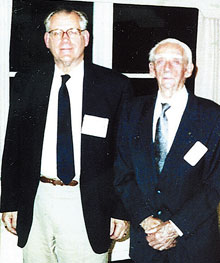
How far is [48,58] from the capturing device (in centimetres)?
243

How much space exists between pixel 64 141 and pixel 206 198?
2.56 feet

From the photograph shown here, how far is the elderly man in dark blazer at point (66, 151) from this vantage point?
6.66ft

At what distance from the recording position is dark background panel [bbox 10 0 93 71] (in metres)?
2.38

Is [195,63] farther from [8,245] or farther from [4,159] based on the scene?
[8,245]

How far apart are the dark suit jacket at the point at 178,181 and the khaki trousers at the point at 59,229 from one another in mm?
271

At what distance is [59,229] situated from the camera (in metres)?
2.10

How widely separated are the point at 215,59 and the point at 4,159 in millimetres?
1651

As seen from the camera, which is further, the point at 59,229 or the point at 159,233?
the point at 59,229

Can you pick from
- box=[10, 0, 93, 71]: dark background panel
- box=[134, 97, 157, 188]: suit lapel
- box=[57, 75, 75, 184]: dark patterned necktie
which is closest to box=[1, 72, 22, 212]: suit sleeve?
box=[57, 75, 75, 184]: dark patterned necktie

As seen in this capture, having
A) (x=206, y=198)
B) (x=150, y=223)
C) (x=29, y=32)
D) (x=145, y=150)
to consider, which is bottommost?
(x=150, y=223)

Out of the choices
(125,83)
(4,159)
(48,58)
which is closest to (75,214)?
(4,159)

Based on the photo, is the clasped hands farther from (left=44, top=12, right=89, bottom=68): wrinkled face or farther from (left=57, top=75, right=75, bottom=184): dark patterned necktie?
(left=44, top=12, right=89, bottom=68): wrinkled face

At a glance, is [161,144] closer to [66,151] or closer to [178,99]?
[178,99]

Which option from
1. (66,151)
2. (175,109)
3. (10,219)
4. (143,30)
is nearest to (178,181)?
(175,109)
